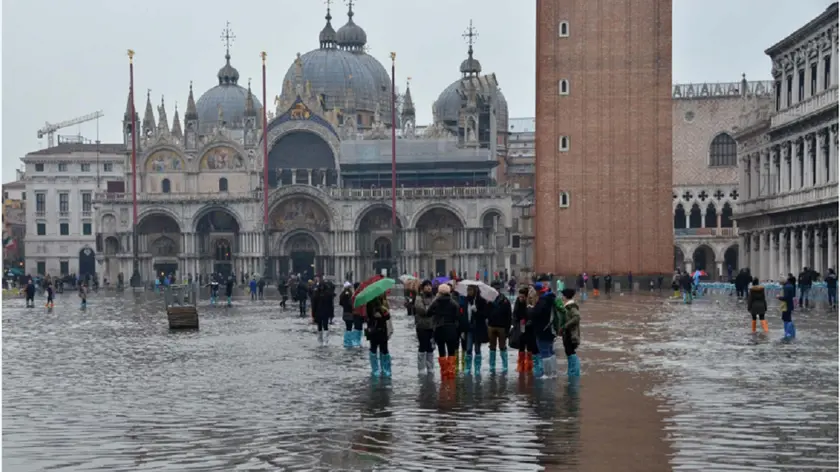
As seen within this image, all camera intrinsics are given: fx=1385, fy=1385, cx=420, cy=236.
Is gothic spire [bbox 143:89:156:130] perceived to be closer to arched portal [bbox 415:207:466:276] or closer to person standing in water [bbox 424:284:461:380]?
arched portal [bbox 415:207:466:276]

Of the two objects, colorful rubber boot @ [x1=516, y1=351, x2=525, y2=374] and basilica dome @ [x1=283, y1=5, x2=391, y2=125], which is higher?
basilica dome @ [x1=283, y1=5, x2=391, y2=125]

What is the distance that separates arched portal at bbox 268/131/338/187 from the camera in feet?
315

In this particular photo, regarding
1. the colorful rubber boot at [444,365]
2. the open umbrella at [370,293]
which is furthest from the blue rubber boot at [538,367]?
the open umbrella at [370,293]

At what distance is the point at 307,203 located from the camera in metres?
94.9

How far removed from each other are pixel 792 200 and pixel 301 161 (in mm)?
47301

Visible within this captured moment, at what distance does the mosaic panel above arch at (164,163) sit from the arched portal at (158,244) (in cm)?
330

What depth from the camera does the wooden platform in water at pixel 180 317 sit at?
105ft

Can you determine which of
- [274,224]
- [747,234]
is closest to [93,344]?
[747,234]

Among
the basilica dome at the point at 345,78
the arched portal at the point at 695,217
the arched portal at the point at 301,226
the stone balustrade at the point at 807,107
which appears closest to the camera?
the stone balustrade at the point at 807,107

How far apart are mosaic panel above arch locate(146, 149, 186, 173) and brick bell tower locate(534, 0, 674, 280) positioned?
4043 centimetres

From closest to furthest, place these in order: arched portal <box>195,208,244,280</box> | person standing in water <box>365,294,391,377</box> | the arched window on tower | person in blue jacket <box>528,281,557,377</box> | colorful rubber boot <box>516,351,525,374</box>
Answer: person in blue jacket <box>528,281,557,377</box> → person standing in water <box>365,294,391,377</box> → colorful rubber boot <box>516,351,525,374</box> → the arched window on tower → arched portal <box>195,208,244,280</box>

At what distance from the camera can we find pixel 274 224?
94.8m

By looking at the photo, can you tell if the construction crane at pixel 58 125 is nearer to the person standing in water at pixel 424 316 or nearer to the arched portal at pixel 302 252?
the arched portal at pixel 302 252

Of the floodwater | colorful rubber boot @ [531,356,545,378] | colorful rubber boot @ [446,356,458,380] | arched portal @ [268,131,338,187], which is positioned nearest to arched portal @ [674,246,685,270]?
arched portal @ [268,131,338,187]
